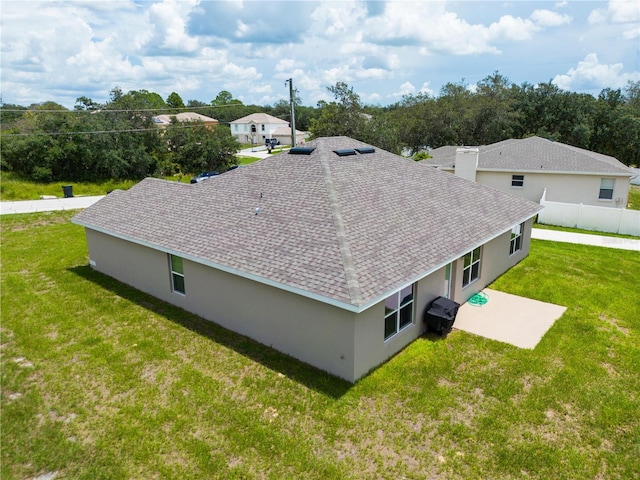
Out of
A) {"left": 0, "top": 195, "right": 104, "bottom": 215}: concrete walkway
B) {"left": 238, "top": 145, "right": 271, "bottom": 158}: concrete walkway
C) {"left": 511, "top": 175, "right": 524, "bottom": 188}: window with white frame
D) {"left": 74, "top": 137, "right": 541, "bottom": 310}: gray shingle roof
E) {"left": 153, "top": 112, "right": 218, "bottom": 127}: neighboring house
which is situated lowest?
{"left": 0, "top": 195, "right": 104, "bottom": 215}: concrete walkway

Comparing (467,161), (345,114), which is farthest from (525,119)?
(467,161)

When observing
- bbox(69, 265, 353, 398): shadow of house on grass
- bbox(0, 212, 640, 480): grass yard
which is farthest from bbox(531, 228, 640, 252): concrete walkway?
bbox(69, 265, 353, 398): shadow of house on grass

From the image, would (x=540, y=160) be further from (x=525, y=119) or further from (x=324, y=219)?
(x=525, y=119)

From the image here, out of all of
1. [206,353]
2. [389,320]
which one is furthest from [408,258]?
[206,353]

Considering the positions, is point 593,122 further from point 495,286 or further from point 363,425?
point 363,425

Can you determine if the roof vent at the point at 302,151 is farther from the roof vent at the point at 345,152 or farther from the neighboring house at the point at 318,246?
the roof vent at the point at 345,152

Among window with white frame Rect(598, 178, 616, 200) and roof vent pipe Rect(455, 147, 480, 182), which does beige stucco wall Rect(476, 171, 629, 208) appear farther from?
roof vent pipe Rect(455, 147, 480, 182)
